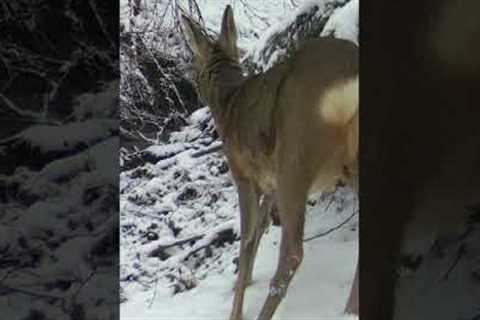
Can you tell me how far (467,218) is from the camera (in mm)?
911

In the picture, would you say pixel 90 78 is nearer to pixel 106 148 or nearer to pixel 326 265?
pixel 106 148

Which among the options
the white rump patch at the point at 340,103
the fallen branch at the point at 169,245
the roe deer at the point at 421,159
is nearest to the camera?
the roe deer at the point at 421,159

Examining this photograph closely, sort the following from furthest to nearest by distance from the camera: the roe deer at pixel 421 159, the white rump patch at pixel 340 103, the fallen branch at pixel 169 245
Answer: the fallen branch at pixel 169 245, the white rump patch at pixel 340 103, the roe deer at pixel 421 159

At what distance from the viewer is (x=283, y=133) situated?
1.43 m

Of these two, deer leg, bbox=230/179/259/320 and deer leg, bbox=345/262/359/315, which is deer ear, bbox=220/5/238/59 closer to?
deer leg, bbox=230/179/259/320

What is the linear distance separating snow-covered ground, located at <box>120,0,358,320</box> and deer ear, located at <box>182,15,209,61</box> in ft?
0.09

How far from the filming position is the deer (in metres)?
1.33

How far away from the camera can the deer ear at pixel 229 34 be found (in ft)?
4.58

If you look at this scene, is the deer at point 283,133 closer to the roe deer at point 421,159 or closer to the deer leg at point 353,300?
the deer leg at point 353,300

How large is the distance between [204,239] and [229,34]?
35 cm

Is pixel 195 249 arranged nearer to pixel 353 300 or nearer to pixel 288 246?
pixel 288 246

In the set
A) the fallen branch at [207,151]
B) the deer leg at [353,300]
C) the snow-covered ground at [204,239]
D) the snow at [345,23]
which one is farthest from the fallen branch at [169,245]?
the snow at [345,23]

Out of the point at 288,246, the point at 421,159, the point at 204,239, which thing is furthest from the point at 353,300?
the point at 421,159

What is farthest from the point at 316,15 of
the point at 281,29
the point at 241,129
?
the point at 241,129
